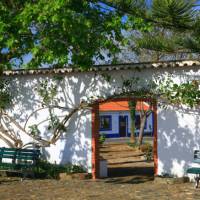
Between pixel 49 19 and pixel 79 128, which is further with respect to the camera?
pixel 79 128

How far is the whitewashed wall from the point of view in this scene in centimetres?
1427

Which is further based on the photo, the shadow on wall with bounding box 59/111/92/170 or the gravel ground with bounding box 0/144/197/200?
the shadow on wall with bounding box 59/111/92/170

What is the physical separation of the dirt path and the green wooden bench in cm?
266

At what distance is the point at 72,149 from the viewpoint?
52.0 feet

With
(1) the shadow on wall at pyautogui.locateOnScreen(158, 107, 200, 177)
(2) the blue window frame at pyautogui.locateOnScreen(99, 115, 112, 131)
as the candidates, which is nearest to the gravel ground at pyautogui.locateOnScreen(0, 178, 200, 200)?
(1) the shadow on wall at pyautogui.locateOnScreen(158, 107, 200, 177)

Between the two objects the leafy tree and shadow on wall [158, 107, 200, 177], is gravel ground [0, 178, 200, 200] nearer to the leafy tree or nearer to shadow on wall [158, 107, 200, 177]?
shadow on wall [158, 107, 200, 177]

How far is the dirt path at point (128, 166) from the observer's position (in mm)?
15757

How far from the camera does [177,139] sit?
47.3 feet

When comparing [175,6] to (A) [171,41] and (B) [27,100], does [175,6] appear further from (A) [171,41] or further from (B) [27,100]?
(B) [27,100]

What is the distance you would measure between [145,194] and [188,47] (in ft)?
14.1

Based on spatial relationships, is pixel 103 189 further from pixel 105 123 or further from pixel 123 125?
pixel 123 125

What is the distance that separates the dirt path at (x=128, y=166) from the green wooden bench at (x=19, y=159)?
2.66m

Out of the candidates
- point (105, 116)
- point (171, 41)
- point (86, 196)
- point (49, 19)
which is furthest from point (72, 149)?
point (105, 116)

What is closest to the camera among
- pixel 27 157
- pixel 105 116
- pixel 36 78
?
pixel 27 157
